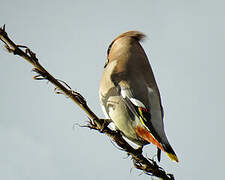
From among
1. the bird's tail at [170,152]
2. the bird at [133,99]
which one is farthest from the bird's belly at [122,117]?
the bird's tail at [170,152]

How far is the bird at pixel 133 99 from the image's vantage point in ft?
10.2

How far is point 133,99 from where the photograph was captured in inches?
126

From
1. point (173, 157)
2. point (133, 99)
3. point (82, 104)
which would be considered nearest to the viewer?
point (82, 104)

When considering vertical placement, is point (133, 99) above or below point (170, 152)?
above

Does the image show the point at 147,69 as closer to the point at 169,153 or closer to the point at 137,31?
the point at 137,31

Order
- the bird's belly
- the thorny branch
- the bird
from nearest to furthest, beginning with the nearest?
the thorny branch < the bird < the bird's belly

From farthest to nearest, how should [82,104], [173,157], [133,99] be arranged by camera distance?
[133,99]
[173,157]
[82,104]

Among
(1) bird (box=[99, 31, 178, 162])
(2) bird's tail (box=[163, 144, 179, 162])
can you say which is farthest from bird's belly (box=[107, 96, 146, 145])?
(2) bird's tail (box=[163, 144, 179, 162])

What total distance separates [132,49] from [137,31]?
17.8 inches

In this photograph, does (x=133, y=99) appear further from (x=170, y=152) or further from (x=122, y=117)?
(x=170, y=152)

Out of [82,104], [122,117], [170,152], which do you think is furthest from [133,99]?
[82,104]

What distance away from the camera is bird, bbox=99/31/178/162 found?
3.11 meters

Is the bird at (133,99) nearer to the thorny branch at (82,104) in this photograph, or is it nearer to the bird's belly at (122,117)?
the bird's belly at (122,117)

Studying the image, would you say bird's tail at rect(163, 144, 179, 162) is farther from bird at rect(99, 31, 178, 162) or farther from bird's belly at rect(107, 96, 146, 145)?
bird's belly at rect(107, 96, 146, 145)
